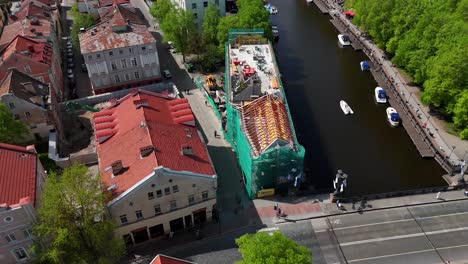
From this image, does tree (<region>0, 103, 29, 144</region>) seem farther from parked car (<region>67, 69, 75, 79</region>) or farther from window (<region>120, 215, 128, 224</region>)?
parked car (<region>67, 69, 75, 79</region>)

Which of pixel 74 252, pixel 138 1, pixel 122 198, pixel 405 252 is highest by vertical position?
pixel 138 1

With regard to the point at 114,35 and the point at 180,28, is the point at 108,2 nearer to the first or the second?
the point at 180,28

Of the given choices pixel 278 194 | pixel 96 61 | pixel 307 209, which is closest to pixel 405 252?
pixel 307 209

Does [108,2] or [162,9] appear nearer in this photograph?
[162,9]

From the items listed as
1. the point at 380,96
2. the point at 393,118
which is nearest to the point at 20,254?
the point at 393,118

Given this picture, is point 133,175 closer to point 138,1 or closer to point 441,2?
point 441,2

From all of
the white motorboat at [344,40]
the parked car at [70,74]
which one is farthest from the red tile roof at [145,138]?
the white motorboat at [344,40]

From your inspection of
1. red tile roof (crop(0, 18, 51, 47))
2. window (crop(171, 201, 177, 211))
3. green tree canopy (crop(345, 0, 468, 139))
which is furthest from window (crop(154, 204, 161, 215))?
red tile roof (crop(0, 18, 51, 47))
